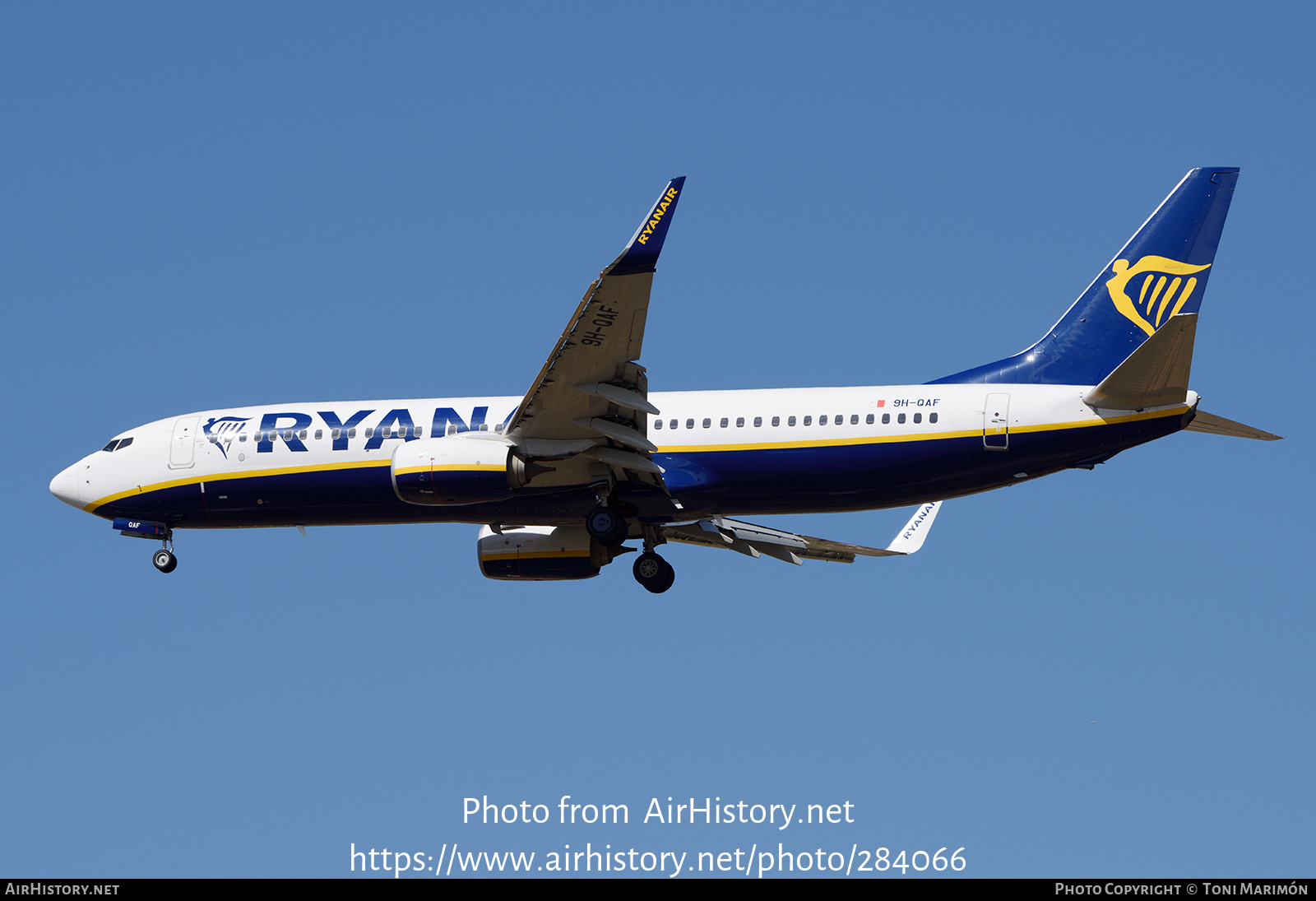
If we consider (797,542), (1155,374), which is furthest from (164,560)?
(1155,374)

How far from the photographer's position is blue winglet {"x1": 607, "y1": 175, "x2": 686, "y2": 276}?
24.9 m

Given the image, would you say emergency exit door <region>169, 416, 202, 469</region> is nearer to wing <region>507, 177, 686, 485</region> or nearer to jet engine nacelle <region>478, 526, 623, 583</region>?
jet engine nacelle <region>478, 526, 623, 583</region>

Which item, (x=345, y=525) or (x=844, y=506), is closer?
(x=844, y=506)

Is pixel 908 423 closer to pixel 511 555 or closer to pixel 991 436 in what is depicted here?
pixel 991 436

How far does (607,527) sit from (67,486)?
1294cm

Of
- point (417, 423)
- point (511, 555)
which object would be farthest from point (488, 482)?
point (511, 555)

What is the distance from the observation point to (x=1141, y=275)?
100 feet

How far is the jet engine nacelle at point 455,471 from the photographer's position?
29.0 meters

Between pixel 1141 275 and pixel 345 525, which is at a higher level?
pixel 1141 275

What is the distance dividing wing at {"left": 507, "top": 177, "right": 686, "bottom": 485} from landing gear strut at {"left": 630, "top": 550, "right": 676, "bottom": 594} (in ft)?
10.8

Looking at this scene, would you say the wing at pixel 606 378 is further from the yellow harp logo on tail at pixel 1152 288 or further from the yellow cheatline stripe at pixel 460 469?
the yellow harp logo on tail at pixel 1152 288
